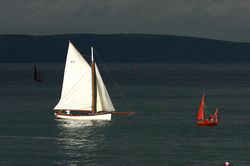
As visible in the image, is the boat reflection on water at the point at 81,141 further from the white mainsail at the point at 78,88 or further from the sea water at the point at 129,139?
the white mainsail at the point at 78,88

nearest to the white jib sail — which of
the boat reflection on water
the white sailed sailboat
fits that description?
the white sailed sailboat

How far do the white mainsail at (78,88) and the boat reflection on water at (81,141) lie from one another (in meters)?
2.88

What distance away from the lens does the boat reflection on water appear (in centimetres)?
7212

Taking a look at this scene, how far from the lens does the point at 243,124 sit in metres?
102

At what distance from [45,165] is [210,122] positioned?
3705 cm

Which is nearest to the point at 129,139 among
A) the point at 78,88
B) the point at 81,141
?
the point at 81,141

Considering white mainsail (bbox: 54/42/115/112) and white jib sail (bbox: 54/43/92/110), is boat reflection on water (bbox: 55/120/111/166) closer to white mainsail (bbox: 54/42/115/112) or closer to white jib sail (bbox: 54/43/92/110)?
white mainsail (bbox: 54/42/115/112)

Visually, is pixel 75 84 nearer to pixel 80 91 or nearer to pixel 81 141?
pixel 80 91

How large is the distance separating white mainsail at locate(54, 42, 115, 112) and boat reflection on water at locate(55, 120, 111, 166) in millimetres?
2883

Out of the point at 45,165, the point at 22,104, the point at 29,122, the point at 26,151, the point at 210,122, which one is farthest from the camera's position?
Answer: the point at 22,104

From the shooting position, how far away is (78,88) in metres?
99.5

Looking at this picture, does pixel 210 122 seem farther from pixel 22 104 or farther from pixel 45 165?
pixel 22 104

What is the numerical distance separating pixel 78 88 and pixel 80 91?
66 centimetres

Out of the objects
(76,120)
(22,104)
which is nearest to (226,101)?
(22,104)
